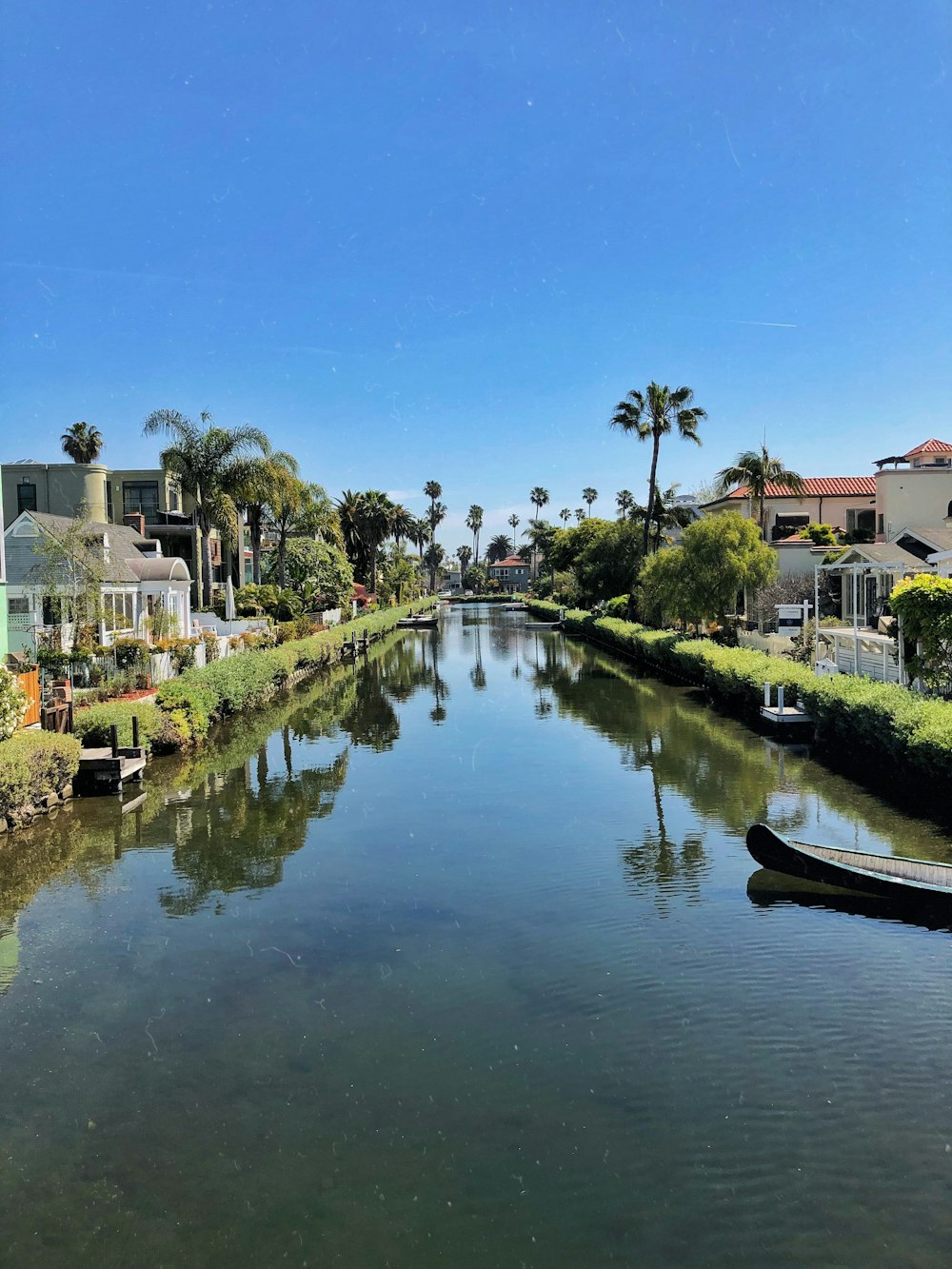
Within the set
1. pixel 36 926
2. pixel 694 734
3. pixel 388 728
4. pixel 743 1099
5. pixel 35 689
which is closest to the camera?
pixel 743 1099

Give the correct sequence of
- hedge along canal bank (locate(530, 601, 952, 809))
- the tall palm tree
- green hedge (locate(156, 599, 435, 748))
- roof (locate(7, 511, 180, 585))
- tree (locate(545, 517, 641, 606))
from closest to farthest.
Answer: hedge along canal bank (locate(530, 601, 952, 809))
green hedge (locate(156, 599, 435, 748))
roof (locate(7, 511, 180, 585))
the tall palm tree
tree (locate(545, 517, 641, 606))

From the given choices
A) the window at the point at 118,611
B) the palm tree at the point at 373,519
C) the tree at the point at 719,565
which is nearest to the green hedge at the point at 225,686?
the window at the point at 118,611

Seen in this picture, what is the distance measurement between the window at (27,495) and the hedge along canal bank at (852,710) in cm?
3766

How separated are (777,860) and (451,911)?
14.6ft

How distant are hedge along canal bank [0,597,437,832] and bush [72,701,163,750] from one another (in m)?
0.02

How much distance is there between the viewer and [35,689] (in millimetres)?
20531

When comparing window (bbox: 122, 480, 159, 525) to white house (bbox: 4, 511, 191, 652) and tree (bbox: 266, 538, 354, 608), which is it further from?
white house (bbox: 4, 511, 191, 652)

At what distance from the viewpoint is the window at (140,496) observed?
195 feet

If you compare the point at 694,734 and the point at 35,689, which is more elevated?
the point at 35,689

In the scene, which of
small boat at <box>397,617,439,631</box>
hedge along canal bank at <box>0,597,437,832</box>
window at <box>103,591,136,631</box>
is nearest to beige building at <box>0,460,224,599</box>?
window at <box>103,591,136,631</box>

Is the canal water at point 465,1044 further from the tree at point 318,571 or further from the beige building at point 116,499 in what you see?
the tree at point 318,571

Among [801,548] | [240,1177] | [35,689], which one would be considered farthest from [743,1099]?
[801,548]

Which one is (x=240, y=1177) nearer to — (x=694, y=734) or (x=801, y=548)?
(x=694, y=734)

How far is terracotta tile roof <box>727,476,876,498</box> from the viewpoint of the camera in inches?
2226
